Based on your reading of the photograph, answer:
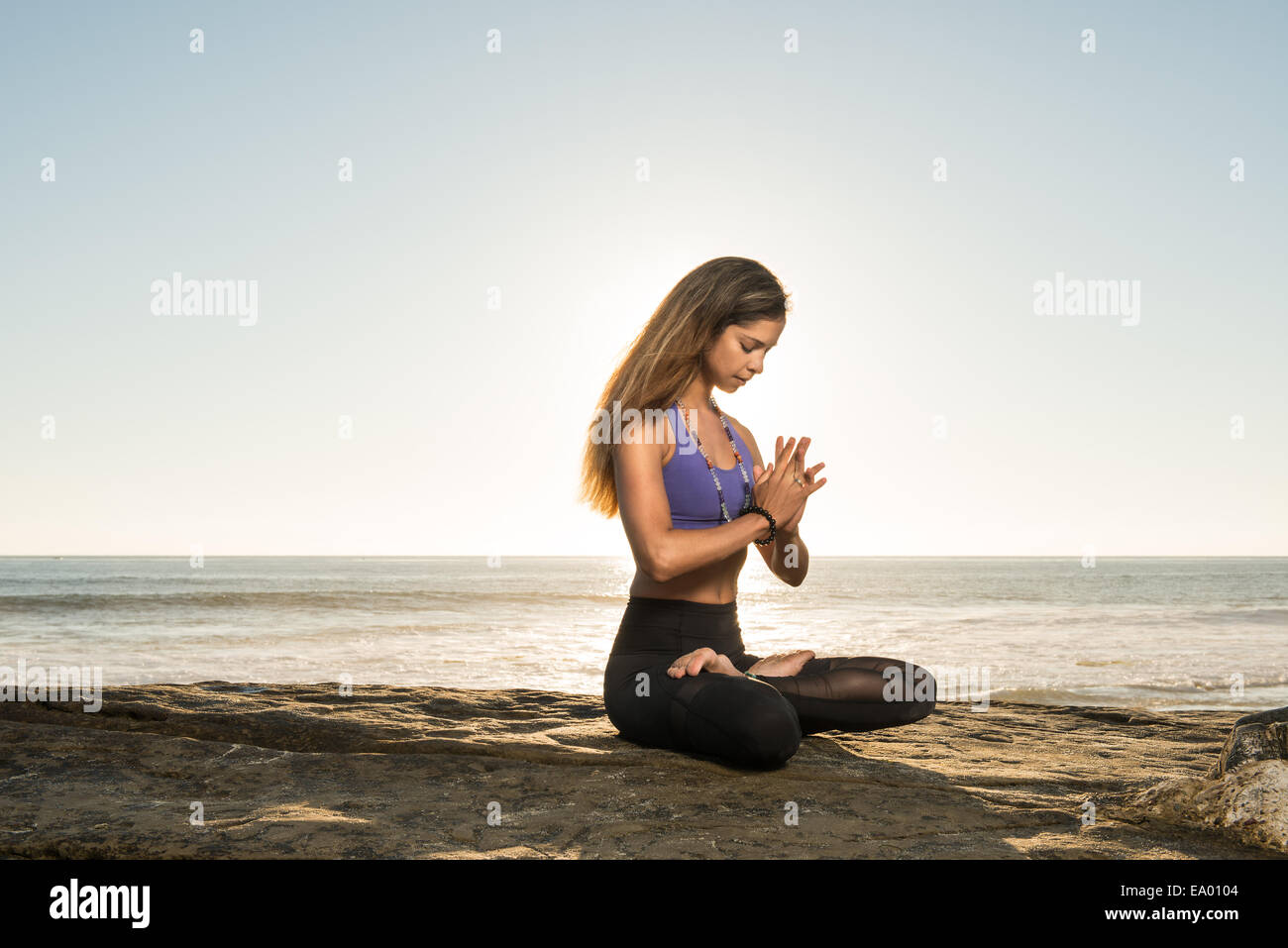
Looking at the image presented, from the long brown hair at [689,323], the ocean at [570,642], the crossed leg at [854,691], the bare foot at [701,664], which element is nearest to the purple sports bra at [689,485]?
the long brown hair at [689,323]

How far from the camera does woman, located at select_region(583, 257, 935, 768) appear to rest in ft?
9.68

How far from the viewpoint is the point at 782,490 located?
121 inches

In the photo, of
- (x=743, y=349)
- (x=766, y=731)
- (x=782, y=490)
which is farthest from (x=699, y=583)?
(x=743, y=349)

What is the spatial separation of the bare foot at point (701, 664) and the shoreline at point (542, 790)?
311mm

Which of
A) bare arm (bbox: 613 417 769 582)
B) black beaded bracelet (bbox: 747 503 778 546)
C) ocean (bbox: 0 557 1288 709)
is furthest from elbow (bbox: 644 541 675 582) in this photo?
ocean (bbox: 0 557 1288 709)

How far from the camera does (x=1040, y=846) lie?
85.0 inches

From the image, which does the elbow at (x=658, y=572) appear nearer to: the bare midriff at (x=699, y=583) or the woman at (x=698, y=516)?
the woman at (x=698, y=516)

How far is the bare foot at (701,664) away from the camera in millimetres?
2957

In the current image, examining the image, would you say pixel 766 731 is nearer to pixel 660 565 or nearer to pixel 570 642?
pixel 660 565

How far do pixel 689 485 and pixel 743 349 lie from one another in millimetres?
556

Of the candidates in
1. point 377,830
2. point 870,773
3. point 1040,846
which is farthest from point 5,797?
point 1040,846

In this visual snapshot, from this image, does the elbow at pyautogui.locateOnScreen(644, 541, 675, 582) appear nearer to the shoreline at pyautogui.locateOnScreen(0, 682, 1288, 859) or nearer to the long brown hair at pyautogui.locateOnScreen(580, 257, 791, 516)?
the long brown hair at pyautogui.locateOnScreen(580, 257, 791, 516)
